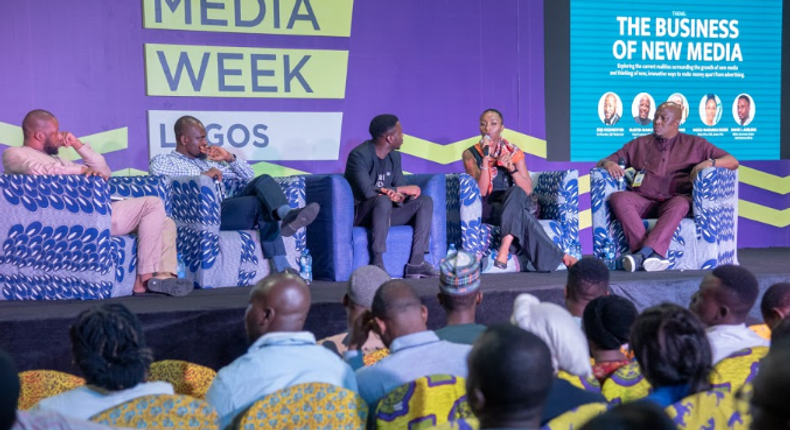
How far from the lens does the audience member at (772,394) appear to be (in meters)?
0.96

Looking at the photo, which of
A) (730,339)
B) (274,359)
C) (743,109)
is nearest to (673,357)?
(730,339)

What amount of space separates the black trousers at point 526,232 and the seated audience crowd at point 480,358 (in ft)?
8.24

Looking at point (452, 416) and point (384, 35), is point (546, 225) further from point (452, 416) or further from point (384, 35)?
point (452, 416)

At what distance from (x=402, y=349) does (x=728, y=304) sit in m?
0.99

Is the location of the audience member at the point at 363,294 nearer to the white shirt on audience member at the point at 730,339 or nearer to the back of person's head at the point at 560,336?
the back of person's head at the point at 560,336

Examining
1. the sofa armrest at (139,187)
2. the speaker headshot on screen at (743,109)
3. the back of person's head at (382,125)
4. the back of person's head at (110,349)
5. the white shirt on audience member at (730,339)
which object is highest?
the speaker headshot on screen at (743,109)

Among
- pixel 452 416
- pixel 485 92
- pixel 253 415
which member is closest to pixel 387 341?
pixel 452 416

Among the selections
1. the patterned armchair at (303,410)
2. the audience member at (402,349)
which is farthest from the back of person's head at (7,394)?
the audience member at (402,349)

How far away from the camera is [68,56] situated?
5746 mm

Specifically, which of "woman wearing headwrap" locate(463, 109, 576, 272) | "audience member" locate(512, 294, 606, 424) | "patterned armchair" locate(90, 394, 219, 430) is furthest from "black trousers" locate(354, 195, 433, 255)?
"patterned armchair" locate(90, 394, 219, 430)

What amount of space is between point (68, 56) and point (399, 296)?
442 centimetres

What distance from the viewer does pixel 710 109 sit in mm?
7297

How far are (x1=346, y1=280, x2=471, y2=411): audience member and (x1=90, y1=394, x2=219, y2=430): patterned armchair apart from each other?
0.48 m

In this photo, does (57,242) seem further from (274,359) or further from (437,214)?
(274,359)
